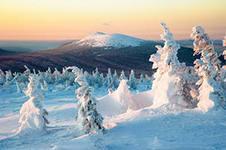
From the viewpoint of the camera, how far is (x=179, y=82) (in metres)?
42.2

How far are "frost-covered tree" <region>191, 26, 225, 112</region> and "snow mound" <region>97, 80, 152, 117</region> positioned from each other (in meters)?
9.91

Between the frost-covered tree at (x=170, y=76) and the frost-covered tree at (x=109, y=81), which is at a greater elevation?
the frost-covered tree at (x=170, y=76)

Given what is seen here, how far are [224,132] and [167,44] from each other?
1078cm

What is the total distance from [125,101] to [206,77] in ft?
45.5

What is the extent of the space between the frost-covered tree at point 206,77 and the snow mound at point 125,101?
991cm

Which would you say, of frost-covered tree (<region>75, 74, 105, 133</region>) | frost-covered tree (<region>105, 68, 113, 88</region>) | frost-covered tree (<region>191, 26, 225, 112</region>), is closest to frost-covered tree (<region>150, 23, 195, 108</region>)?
frost-covered tree (<region>191, 26, 225, 112</region>)

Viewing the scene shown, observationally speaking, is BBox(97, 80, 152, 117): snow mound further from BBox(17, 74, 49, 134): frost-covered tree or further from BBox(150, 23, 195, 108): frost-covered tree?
BBox(17, 74, 49, 134): frost-covered tree

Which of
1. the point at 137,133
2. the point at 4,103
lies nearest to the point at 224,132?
the point at 137,133

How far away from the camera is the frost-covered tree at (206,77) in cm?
3881

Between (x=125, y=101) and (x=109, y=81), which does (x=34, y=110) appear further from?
(x=109, y=81)

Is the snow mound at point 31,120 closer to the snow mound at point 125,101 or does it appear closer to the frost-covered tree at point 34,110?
the frost-covered tree at point 34,110

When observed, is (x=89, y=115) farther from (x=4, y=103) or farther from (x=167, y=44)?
(x=4, y=103)

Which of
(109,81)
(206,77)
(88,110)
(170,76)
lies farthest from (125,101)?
(109,81)

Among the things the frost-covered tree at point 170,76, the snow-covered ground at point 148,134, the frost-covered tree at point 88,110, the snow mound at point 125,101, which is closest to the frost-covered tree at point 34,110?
the snow-covered ground at point 148,134
